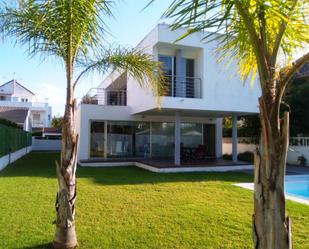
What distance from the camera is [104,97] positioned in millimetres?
23297

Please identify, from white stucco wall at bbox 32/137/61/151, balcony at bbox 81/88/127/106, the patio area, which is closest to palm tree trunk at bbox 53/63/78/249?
the patio area

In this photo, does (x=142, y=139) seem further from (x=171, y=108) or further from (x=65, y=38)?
(x=65, y=38)

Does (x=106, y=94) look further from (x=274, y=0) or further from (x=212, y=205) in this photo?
(x=274, y=0)

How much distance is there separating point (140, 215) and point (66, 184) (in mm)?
2911

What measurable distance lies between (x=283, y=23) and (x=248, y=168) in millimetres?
15879

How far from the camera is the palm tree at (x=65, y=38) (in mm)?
4957

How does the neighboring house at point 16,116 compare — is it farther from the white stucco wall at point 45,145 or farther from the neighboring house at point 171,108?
the neighboring house at point 171,108

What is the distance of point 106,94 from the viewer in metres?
23.3

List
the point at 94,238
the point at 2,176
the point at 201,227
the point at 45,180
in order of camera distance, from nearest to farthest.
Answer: the point at 94,238
the point at 201,227
the point at 45,180
the point at 2,176

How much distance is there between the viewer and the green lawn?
5.90 metres

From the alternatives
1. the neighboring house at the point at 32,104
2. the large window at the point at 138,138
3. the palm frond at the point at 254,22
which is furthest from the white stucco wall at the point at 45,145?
the palm frond at the point at 254,22

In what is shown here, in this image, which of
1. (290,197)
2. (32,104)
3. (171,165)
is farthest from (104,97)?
(32,104)

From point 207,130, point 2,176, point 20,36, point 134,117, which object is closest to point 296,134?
point 207,130

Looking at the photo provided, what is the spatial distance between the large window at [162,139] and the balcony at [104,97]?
4707 millimetres
